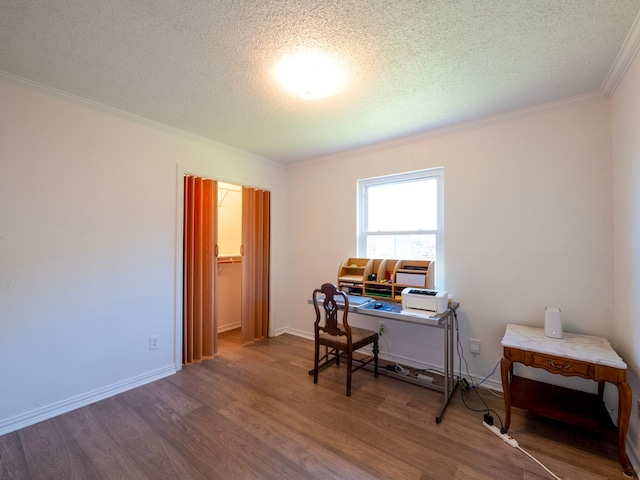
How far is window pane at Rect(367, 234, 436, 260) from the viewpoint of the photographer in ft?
9.89

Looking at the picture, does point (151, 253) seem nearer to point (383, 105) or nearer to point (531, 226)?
point (383, 105)

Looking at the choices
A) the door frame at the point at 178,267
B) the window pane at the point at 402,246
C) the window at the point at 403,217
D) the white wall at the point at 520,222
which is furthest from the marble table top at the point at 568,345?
the door frame at the point at 178,267

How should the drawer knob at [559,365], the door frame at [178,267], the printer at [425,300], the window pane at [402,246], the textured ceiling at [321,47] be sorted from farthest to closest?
the window pane at [402,246], the door frame at [178,267], the printer at [425,300], the drawer knob at [559,365], the textured ceiling at [321,47]

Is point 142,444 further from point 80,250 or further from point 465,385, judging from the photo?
point 465,385

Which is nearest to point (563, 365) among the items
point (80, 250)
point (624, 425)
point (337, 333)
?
point (624, 425)

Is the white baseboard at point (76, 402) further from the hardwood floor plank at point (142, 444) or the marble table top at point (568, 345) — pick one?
the marble table top at point (568, 345)

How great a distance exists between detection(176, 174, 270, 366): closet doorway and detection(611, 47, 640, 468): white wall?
11.4 feet

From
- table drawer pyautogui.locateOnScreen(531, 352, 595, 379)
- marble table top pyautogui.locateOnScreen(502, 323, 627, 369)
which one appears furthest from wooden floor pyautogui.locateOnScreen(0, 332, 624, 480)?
marble table top pyautogui.locateOnScreen(502, 323, 627, 369)

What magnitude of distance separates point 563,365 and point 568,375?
6cm

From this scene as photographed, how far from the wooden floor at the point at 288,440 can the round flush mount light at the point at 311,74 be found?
2.49 m

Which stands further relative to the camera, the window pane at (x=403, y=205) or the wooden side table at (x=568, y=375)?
the window pane at (x=403, y=205)

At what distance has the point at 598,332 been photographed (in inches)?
84.5

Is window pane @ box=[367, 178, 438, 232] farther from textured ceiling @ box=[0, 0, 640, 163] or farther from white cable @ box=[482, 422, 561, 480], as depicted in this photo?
white cable @ box=[482, 422, 561, 480]

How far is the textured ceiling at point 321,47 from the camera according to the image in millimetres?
1432
